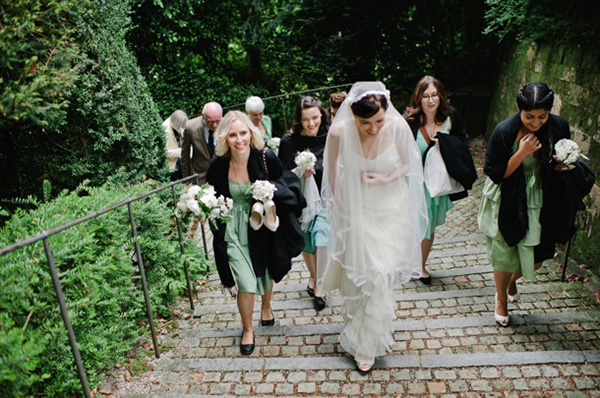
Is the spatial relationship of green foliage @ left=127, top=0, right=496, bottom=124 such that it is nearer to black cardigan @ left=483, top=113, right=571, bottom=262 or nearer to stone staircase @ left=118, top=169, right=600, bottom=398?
stone staircase @ left=118, top=169, right=600, bottom=398

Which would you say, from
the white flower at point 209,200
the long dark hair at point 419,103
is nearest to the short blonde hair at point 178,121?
the long dark hair at point 419,103

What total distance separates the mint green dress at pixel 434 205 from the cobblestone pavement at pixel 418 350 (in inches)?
25.2

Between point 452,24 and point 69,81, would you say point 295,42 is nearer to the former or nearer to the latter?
point 452,24

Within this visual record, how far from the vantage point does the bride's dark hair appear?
3.24 meters

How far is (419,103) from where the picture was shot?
4.52m

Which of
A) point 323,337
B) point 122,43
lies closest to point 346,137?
point 323,337

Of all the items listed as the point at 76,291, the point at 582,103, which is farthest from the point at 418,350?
the point at 582,103

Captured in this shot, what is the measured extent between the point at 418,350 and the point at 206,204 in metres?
2.08

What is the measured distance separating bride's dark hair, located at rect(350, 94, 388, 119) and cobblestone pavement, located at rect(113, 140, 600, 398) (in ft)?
6.31

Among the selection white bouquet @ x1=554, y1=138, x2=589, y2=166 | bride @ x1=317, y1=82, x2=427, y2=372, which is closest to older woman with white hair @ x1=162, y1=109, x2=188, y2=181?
bride @ x1=317, y1=82, x2=427, y2=372

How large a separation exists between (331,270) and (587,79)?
12.2 feet

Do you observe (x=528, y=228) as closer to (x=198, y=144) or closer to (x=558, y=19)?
(x=558, y=19)

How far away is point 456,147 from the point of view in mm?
4484

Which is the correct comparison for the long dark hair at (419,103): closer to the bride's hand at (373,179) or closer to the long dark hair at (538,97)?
the long dark hair at (538,97)
